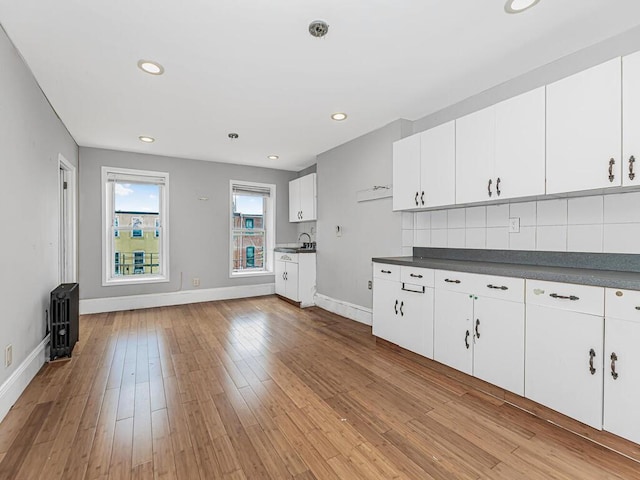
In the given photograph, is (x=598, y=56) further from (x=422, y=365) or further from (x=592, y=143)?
(x=422, y=365)

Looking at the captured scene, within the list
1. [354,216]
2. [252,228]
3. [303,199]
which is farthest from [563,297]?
[252,228]

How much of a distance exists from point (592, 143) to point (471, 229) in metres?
1.20

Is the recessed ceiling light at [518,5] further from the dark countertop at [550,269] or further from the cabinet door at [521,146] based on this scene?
the dark countertop at [550,269]

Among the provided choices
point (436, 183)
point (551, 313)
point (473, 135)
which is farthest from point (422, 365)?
point (473, 135)

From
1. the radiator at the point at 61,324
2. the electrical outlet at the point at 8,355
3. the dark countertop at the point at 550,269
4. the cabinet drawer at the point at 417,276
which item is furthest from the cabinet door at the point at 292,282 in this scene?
the electrical outlet at the point at 8,355

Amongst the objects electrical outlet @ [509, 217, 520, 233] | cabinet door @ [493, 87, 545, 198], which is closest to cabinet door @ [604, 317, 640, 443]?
cabinet door @ [493, 87, 545, 198]

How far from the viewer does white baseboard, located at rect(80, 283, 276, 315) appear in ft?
14.9

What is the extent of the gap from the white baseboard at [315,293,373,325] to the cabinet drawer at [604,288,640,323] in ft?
8.17

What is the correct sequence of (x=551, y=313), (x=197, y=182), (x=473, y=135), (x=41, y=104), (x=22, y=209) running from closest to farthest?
(x=551, y=313), (x=22, y=209), (x=473, y=135), (x=41, y=104), (x=197, y=182)

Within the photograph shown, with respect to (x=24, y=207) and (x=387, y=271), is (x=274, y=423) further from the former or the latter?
(x=24, y=207)

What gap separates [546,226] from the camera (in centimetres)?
242

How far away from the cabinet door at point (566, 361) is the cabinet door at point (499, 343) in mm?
55

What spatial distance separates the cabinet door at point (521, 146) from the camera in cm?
213

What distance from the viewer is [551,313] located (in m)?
1.84
